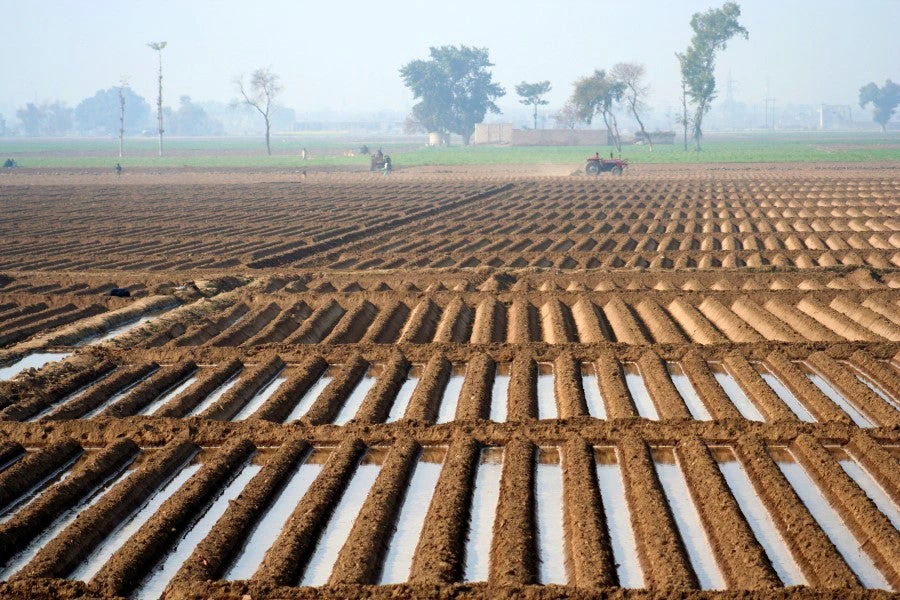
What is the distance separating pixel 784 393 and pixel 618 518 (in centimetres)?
347

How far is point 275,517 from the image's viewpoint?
660 cm

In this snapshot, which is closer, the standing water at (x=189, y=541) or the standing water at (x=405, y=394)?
the standing water at (x=189, y=541)

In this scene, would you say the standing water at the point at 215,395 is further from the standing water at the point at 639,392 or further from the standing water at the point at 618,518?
the standing water at the point at 639,392

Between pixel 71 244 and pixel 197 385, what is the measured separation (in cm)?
1211

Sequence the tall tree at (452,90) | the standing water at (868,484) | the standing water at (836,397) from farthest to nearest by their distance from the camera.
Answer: the tall tree at (452,90) → the standing water at (836,397) → the standing water at (868,484)

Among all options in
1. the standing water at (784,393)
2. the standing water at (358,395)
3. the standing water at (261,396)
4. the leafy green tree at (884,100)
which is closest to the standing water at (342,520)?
the standing water at (358,395)

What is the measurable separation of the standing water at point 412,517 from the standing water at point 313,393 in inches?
63.1

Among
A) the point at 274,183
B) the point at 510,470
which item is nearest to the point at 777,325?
the point at 510,470

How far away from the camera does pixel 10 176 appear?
49.2 metres

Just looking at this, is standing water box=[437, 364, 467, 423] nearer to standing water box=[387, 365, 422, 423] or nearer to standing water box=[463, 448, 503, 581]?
standing water box=[387, 365, 422, 423]

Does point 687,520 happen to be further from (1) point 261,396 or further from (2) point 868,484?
(1) point 261,396

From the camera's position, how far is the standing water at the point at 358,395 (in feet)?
28.7

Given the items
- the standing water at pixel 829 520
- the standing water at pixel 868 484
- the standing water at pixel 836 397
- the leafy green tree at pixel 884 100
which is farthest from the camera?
the leafy green tree at pixel 884 100

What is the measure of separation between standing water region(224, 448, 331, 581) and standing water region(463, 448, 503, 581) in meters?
1.23
